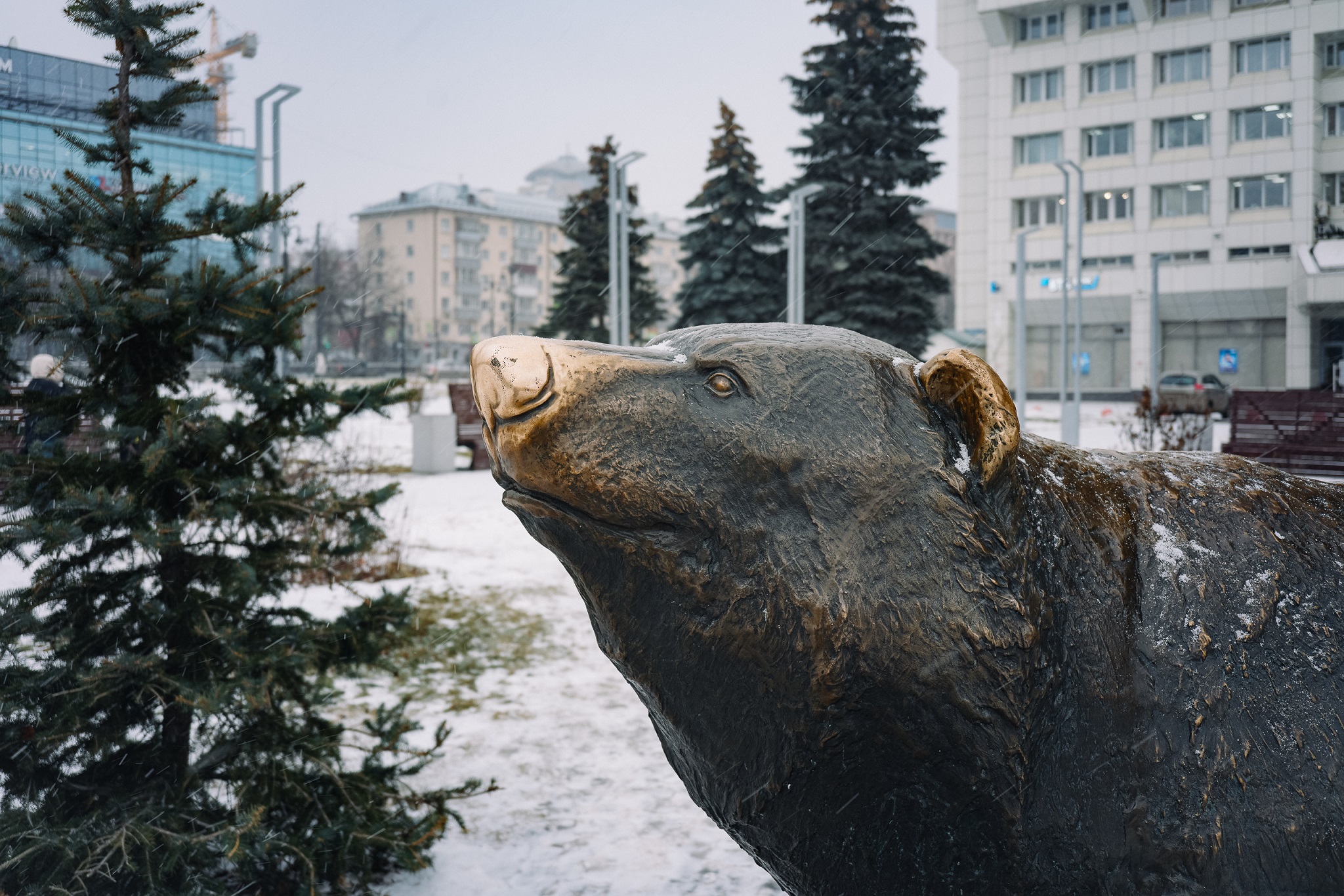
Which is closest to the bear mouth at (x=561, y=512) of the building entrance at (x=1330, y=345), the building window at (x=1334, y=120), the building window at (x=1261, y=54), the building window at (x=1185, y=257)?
the building window at (x=1334, y=120)

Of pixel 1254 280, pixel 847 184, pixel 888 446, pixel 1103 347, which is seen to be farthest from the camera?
pixel 1103 347

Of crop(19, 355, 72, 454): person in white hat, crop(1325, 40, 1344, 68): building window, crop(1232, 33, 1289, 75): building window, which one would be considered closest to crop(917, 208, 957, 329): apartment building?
crop(1232, 33, 1289, 75): building window

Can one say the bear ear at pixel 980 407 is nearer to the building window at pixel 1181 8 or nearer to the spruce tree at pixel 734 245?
the spruce tree at pixel 734 245

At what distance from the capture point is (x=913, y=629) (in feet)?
4.18

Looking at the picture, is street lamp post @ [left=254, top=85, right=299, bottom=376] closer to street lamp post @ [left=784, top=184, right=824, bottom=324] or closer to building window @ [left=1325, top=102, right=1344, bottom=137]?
street lamp post @ [left=784, top=184, right=824, bottom=324]

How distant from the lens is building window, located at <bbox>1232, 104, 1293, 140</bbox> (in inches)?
1337

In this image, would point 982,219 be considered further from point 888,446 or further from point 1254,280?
point 888,446

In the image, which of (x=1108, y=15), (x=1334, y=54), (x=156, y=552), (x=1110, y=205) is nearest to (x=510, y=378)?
(x=156, y=552)

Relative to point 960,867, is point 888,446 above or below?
above

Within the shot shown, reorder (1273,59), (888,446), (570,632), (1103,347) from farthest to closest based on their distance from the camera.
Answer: (1103,347)
(1273,59)
(570,632)
(888,446)

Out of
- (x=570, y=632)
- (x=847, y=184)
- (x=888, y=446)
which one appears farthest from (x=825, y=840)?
(x=847, y=184)

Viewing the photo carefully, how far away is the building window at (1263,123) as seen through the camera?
111ft

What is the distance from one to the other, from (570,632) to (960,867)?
606 cm

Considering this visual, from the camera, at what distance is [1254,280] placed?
36.2m
